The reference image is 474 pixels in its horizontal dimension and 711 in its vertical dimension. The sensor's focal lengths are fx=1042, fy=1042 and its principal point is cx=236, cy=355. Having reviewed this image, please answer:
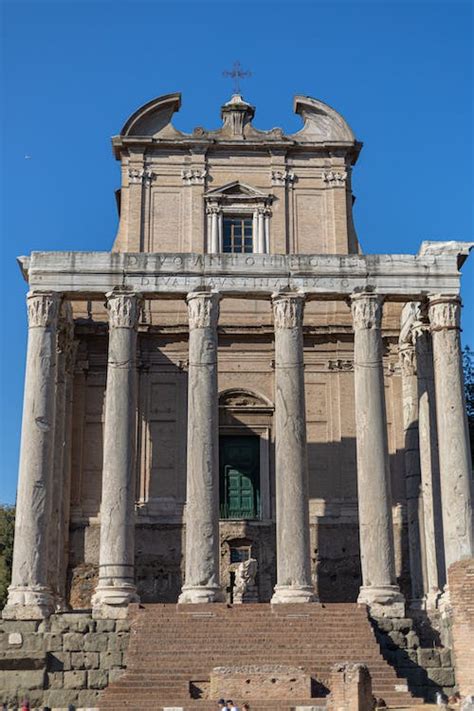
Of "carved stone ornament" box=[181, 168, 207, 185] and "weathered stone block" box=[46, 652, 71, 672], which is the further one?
"carved stone ornament" box=[181, 168, 207, 185]

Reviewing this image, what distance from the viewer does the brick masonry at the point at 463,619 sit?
21.7 meters

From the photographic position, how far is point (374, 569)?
85.1 ft

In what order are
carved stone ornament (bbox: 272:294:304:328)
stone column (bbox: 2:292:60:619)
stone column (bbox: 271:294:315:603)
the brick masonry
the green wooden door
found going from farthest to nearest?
1. the green wooden door
2. carved stone ornament (bbox: 272:294:304:328)
3. stone column (bbox: 271:294:315:603)
4. stone column (bbox: 2:292:60:619)
5. the brick masonry

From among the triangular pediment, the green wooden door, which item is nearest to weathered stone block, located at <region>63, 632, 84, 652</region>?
the green wooden door

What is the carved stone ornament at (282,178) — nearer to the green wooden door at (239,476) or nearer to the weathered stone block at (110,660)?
the green wooden door at (239,476)

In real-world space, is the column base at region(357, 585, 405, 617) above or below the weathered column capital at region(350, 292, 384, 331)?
below

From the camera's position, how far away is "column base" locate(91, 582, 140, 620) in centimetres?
2506

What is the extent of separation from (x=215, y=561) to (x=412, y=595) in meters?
7.48

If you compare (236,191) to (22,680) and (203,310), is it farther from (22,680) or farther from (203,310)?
(22,680)

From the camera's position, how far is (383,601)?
25.6 m

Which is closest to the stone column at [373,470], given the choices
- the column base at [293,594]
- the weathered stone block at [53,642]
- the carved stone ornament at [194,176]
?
the column base at [293,594]

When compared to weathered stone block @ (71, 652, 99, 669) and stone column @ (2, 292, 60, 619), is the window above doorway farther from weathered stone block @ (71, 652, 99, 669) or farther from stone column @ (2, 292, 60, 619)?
weathered stone block @ (71, 652, 99, 669)

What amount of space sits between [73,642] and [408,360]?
43.9 feet

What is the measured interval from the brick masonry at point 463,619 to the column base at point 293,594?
3895 mm
